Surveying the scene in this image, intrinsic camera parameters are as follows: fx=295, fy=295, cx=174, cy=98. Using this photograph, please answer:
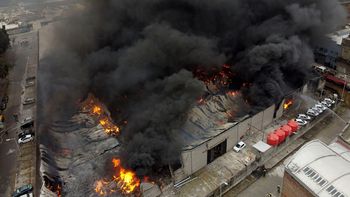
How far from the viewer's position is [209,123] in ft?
90.9

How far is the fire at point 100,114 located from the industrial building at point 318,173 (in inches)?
628

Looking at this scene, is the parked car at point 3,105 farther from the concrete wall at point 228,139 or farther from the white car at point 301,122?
the white car at point 301,122

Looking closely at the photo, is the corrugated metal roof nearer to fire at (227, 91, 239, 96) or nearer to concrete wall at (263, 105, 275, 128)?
fire at (227, 91, 239, 96)

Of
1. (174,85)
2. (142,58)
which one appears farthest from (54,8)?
(174,85)

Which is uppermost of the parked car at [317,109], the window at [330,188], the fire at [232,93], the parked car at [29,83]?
the window at [330,188]

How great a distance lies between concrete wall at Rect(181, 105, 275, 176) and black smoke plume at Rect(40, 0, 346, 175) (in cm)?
120

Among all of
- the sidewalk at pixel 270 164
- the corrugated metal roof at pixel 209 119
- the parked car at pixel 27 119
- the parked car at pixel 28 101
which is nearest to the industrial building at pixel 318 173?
the sidewalk at pixel 270 164

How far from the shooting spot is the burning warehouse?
925 inches

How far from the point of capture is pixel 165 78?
2898 centimetres

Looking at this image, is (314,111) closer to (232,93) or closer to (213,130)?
(232,93)

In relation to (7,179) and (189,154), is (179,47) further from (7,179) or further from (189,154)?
(7,179)

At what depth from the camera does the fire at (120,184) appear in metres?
21.2

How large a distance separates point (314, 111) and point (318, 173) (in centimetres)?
1449

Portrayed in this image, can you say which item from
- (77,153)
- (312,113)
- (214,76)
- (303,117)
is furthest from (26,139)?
(312,113)
